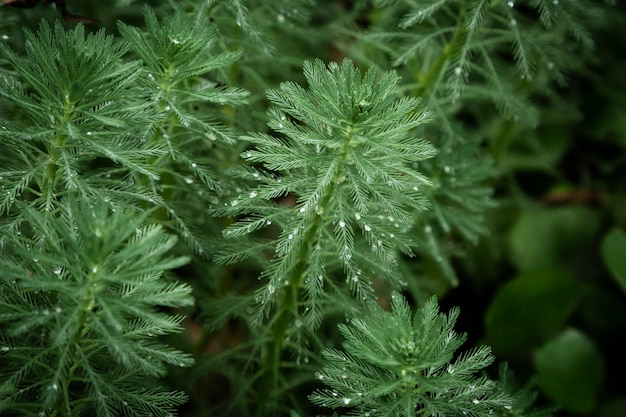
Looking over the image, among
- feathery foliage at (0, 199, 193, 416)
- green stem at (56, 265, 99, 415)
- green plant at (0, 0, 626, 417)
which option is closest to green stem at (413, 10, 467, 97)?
green plant at (0, 0, 626, 417)

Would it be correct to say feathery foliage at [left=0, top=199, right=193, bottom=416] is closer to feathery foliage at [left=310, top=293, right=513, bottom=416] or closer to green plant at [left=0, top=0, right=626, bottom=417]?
green plant at [left=0, top=0, right=626, bottom=417]

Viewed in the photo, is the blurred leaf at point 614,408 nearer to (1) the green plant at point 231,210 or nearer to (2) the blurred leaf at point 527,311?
(1) the green plant at point 231,210

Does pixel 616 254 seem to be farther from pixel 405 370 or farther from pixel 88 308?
pixel 88 308

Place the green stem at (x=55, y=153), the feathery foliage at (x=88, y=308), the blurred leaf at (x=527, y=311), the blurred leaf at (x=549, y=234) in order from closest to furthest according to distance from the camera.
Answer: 1. the feathery foliage at (x=88, y=308)
2. the green stem at (x=55, y=153)
3. the blurred leaf at (x=527, y=311)
4. the blurred leaf at (x=549, y=234)

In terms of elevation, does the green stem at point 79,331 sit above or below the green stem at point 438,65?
below

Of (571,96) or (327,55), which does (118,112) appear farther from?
(571,96)

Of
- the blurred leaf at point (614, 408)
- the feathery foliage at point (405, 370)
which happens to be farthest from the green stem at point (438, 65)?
the blurred leaf at point (614, 408)

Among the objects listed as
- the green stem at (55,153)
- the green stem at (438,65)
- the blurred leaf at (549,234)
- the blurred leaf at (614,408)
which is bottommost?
the blurred leaf at (614,408)

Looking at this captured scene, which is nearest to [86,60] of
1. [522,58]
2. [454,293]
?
[522,58]
